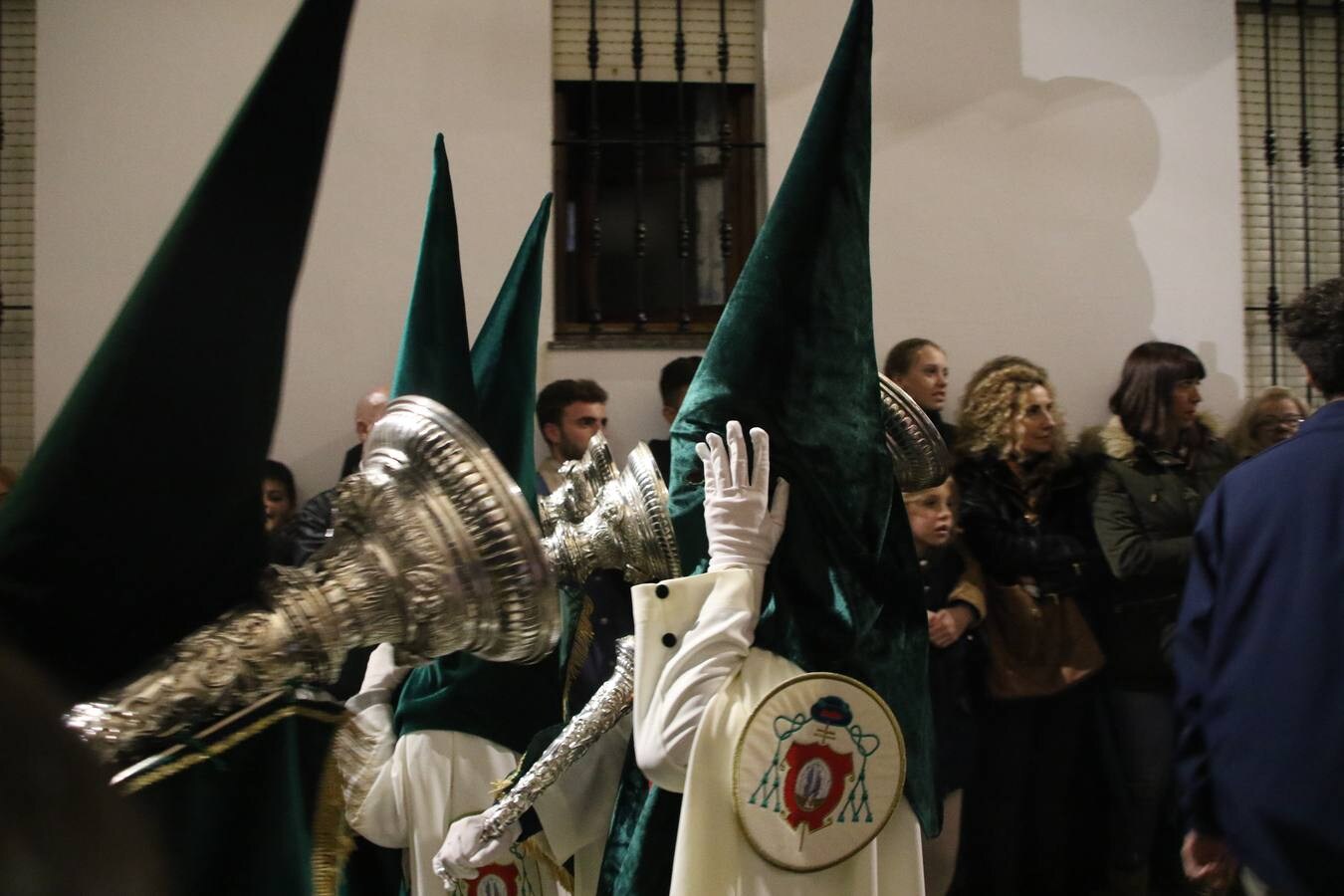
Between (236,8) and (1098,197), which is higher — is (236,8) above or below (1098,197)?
above

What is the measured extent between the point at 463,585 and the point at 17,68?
14.5 ft

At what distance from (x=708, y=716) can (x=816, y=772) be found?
0.19 meters

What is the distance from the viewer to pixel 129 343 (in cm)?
116

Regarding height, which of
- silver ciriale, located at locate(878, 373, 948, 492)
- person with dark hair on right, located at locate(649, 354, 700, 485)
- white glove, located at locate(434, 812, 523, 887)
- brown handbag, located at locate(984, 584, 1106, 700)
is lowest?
white glove, located at locate(434, 812, 523, 887)

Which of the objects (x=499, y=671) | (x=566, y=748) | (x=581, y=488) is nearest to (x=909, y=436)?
(x=581, y=488)

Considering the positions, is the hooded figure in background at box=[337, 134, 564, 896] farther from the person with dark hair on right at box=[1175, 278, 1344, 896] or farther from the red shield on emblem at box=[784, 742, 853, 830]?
the person with dark hair on right at box=[1175, 278, 1344, 896]

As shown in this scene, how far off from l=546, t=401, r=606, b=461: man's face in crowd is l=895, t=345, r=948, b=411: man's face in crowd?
3.28 feet

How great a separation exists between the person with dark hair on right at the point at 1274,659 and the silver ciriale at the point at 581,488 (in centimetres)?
108

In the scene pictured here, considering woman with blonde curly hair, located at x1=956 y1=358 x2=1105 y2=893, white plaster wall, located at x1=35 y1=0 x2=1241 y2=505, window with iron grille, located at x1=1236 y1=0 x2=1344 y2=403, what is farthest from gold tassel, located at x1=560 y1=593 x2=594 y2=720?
window with iron grille, located at x1=1236 y1=0 x2=1344 y2=403

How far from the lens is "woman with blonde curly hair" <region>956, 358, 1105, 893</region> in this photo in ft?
13.1

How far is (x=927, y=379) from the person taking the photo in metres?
4.38

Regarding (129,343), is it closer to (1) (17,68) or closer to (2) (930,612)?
(2) (930,612)

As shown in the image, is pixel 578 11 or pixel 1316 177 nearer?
pixel 578 11

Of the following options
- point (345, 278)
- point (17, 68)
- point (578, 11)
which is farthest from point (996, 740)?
point (17, 68)
